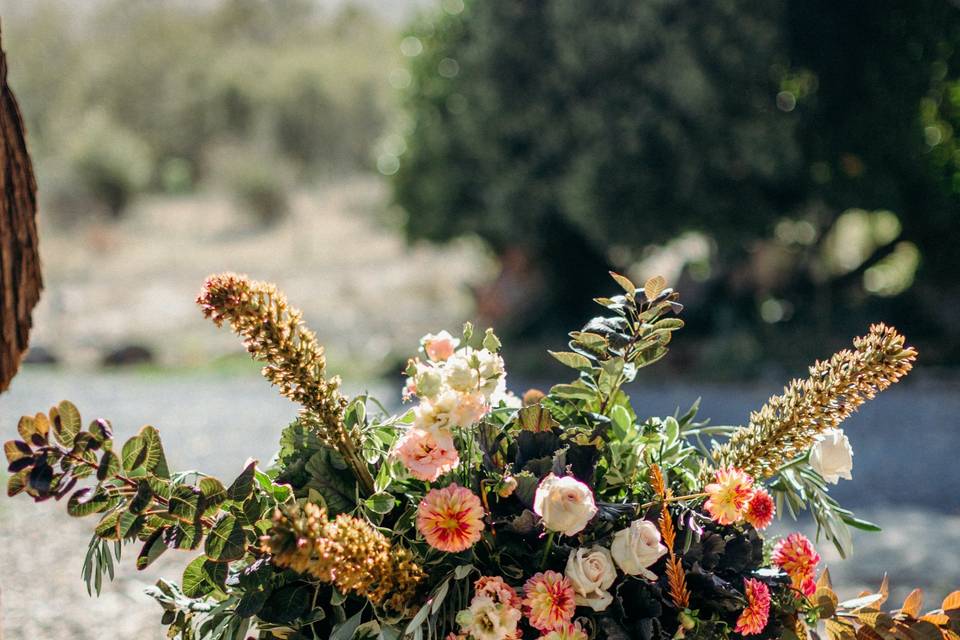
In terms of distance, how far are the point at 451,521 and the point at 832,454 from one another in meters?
0.58

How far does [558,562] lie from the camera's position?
1.28 meters

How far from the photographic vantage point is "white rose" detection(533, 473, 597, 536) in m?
1.14

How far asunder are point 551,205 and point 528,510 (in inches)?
312

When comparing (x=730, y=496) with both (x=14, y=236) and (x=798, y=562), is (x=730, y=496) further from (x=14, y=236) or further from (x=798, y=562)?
(x=14, y=236)

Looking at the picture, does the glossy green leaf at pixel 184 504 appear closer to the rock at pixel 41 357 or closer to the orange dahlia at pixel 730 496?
the orange dahlia at pixel 730 496

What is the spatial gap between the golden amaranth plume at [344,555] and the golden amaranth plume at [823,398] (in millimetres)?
526

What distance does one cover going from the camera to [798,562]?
4.41 feet

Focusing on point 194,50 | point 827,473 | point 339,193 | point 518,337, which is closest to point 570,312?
point 518,337

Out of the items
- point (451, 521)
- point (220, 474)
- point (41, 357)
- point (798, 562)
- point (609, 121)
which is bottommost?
point (451, 521)

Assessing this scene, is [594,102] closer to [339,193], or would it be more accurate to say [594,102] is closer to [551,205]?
[551,205]

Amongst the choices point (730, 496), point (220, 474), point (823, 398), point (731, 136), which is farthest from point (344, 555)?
point (731, 136)

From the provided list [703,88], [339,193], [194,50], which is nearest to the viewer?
[703,88]

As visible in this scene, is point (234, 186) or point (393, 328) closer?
point (393, 328)

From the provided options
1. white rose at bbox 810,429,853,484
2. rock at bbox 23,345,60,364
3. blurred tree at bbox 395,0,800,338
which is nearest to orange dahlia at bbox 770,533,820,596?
white rose at bbox 810,429,853,484
